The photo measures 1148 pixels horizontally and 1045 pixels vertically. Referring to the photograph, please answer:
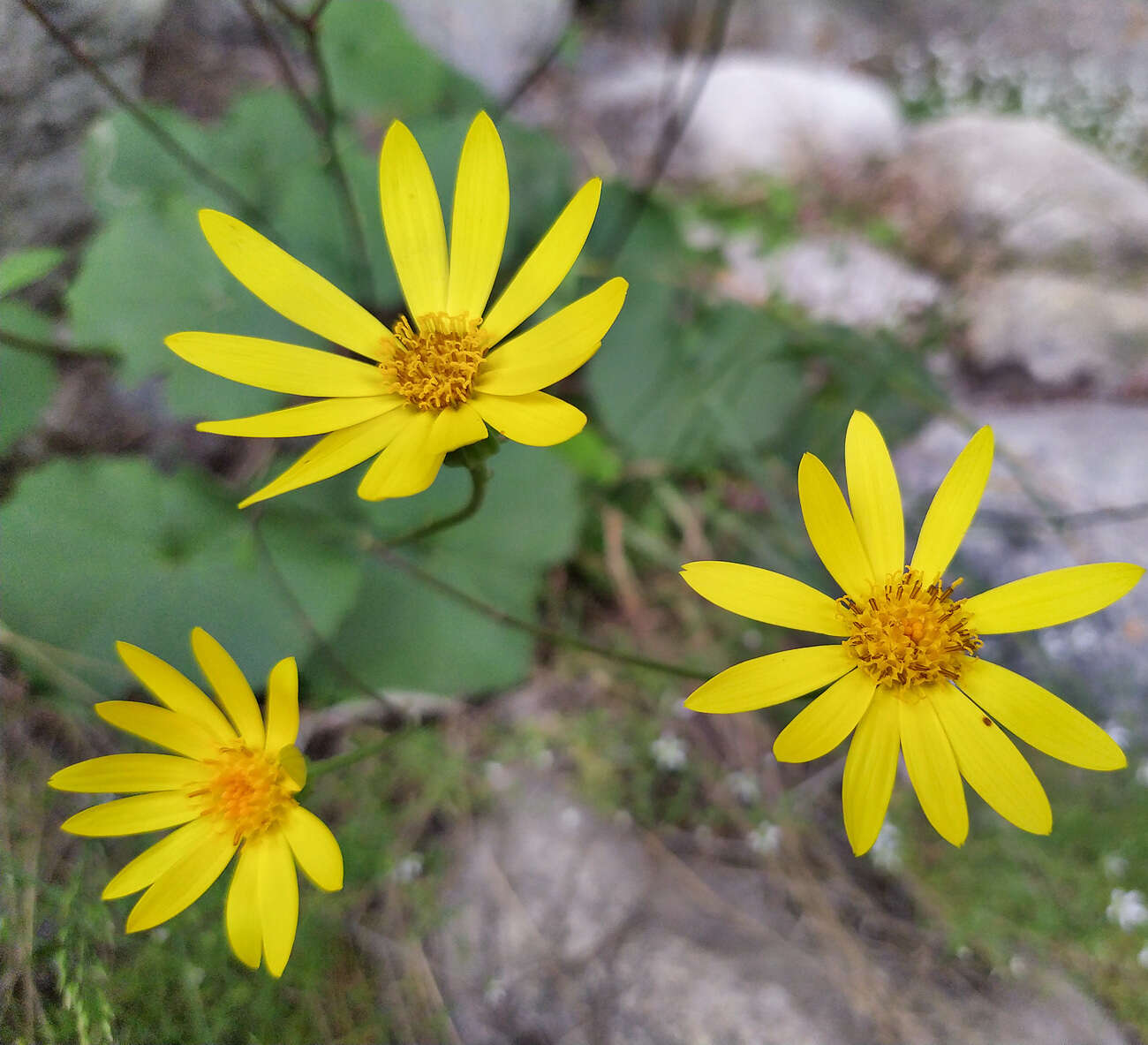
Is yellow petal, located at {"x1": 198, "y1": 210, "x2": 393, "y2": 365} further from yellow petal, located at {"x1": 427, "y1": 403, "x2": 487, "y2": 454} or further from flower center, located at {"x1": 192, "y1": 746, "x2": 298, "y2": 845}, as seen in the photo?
flower center, located at {"x1": 192, "y1": 746, "x2": 298, "y2": 845}

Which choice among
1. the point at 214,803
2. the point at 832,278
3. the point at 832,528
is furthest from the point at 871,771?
the point at 832,278

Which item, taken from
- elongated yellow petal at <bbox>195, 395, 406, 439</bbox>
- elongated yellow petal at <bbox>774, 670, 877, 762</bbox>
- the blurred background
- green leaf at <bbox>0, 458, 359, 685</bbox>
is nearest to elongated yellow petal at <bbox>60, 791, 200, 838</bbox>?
the blurred background

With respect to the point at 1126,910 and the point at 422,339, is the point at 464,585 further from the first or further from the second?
the point at 1126,910

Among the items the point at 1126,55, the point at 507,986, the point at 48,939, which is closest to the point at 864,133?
the point at 1126,55

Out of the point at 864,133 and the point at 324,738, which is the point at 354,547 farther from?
the point at 864,133

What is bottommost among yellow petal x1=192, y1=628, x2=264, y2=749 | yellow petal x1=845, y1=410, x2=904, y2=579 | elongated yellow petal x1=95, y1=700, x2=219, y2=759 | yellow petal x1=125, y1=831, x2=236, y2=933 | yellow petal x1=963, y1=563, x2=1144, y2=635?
yellow petal x1=125, y1=831, x2=236, y2=933
